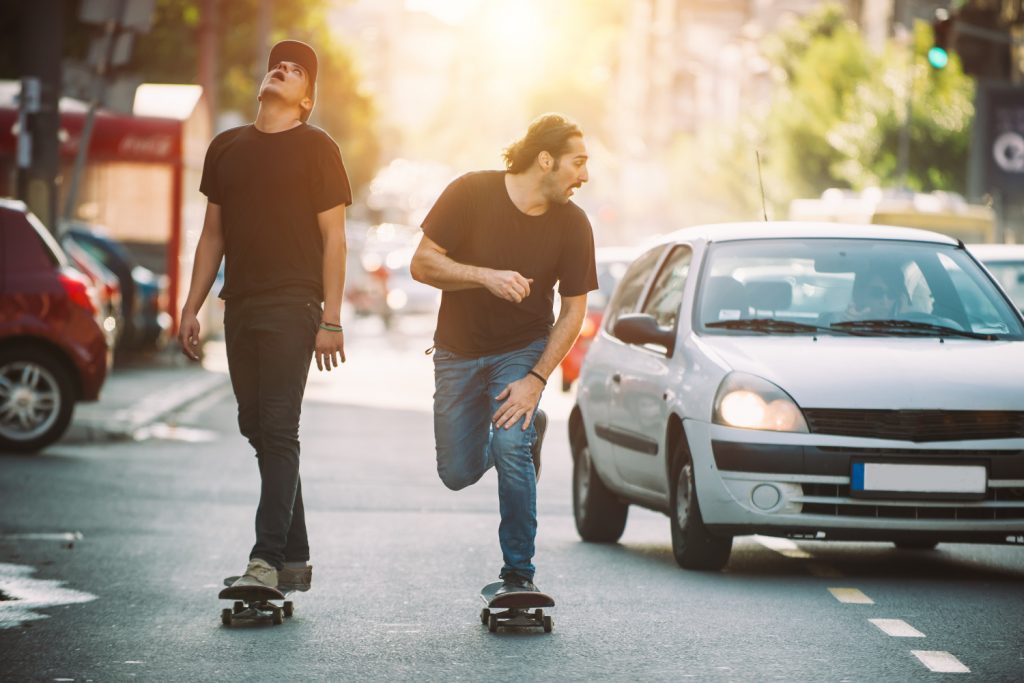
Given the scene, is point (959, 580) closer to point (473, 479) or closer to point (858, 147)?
point (473, 479)

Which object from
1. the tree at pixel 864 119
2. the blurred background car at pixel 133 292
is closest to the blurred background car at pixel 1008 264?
the blurred background car at pixel 133 292

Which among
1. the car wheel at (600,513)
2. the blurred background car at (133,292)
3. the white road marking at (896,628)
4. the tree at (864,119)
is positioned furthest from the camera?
the tree at (864,119)

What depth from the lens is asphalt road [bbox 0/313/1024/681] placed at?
Result: 702cm

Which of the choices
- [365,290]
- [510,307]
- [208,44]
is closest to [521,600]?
[510,307]

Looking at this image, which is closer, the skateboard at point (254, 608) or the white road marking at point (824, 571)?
the skateboard at point (254, 608)

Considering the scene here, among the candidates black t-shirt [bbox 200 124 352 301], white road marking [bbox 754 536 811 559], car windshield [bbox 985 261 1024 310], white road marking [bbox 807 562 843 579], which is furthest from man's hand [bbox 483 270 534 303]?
car windshield [bbox 985 261 1024 310]

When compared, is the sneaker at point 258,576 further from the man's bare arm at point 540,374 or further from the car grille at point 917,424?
the car grille at point 917,424

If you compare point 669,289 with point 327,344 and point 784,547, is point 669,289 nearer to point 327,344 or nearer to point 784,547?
point 784,547

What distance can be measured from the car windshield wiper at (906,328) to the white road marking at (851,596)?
137 centimetres

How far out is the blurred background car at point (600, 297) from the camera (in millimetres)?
22859

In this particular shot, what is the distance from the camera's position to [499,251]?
7738 millimetres

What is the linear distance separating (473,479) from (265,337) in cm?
90

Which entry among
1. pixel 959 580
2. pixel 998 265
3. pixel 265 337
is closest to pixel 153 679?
pixel 265 337

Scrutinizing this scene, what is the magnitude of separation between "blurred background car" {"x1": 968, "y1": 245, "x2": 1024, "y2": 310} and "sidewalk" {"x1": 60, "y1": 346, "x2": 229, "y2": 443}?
23.7 feet
